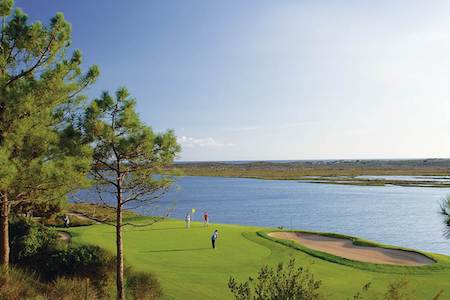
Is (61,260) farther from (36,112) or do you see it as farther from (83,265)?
(36,112)

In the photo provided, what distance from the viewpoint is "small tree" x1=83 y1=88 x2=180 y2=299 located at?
46.5 ft

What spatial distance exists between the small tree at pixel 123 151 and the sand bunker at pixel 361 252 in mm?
12723

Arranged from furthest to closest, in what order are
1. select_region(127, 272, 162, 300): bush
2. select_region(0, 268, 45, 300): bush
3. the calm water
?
the calm water
select_region(127, 272, 162, 300): bush
select_region(0, 268, 45, 300): bush

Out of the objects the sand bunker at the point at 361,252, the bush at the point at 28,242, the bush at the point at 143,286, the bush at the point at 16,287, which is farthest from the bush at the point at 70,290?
the sand bunker at the point at 361,252

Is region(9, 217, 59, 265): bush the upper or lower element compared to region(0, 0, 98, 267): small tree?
lower

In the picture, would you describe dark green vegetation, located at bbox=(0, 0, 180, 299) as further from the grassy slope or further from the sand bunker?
the sand bunker

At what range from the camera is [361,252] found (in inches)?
960

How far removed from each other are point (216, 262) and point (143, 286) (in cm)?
588

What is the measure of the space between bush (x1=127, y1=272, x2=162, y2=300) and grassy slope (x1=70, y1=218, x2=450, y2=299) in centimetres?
56

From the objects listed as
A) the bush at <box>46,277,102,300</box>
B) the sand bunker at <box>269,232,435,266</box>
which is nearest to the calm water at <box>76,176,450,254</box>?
the sand bunker at <box>269,232,435,266</box>

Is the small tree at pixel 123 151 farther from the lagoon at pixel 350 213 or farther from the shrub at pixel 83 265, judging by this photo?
the lagoon at pixel 350 213

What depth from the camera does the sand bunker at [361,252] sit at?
22181mm

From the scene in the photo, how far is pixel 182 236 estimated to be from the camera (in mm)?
27609

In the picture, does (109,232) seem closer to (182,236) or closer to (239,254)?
(182,236)
